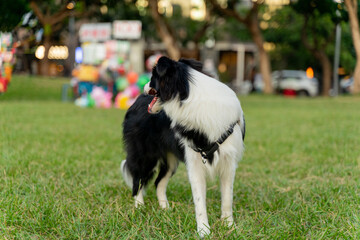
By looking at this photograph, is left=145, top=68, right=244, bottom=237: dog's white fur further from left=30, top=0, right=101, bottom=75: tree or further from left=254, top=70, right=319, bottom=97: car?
left=254, top=70, right=319, bottom=97: car

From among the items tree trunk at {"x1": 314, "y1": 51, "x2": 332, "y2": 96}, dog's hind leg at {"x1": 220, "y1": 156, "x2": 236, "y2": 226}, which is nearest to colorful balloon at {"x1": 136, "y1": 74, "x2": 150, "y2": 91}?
dog's hind leg at {"x1": 220, "y1": 156, "x2": 236, "y2": 226}

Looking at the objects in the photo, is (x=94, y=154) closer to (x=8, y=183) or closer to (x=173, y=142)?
(x=8, y=183)

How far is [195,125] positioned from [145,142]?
2.78ft

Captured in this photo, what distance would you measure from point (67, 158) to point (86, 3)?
10287 mm

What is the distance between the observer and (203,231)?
3.03 meters

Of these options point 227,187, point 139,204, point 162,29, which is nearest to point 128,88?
point 162,29

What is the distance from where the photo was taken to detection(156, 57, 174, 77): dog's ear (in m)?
2.73

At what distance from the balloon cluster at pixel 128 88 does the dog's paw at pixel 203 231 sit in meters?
10.5

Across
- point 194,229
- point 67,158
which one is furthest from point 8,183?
point 194,229

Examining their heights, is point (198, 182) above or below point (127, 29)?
below

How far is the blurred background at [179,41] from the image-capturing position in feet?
43.9

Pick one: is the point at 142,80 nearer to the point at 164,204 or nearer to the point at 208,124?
the point at 164,204

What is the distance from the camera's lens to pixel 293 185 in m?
4.56

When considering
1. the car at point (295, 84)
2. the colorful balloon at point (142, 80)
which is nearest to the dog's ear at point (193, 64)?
the colorful balloon at point (142, 80)
